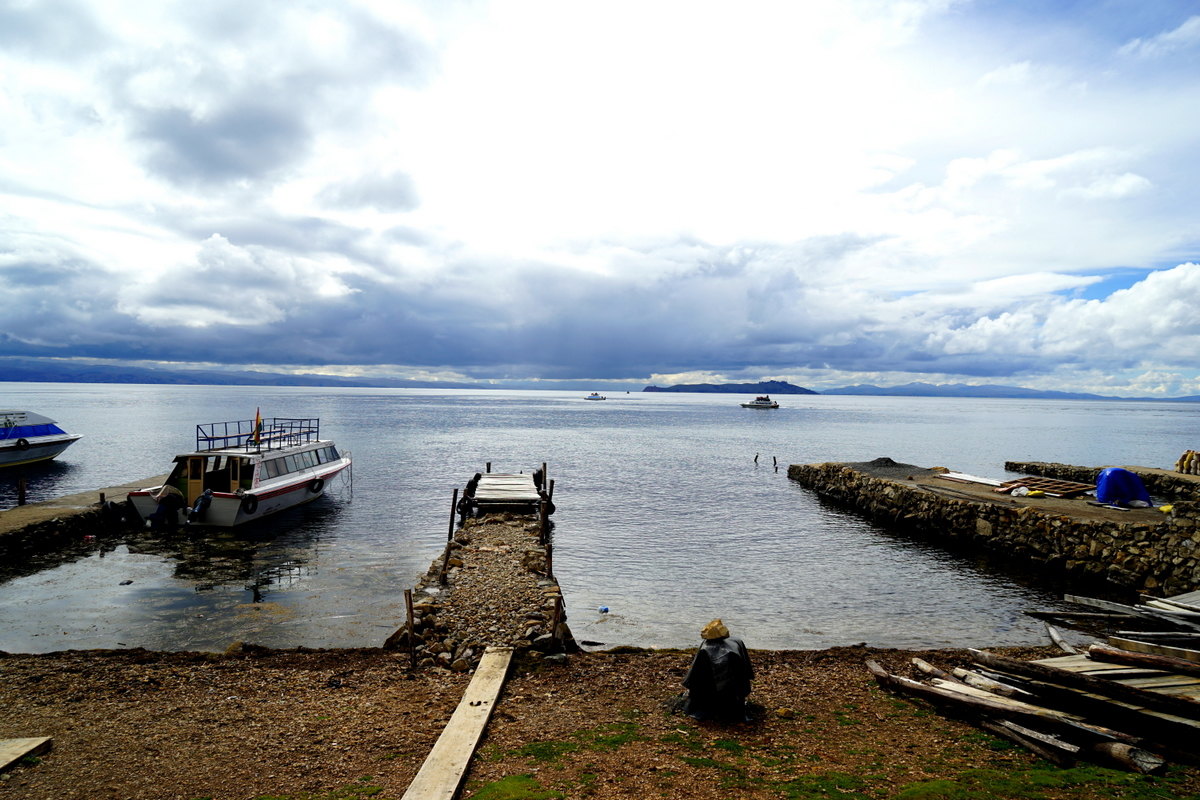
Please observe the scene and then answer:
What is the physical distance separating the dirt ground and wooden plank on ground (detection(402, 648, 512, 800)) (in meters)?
0.24

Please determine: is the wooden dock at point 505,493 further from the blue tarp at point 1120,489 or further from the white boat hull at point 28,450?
the white boat hull at point 28,450

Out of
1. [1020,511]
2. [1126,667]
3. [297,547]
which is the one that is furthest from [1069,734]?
[297,547]

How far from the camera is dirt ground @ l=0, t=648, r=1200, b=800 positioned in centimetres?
941

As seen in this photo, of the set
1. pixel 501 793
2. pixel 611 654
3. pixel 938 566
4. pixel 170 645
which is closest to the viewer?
pixel 501 793

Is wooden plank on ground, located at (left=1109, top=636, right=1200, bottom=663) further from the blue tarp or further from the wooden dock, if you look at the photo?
the wooden dock

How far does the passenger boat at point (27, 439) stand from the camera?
187 feet

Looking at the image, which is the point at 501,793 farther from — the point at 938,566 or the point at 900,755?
the point at 938,566

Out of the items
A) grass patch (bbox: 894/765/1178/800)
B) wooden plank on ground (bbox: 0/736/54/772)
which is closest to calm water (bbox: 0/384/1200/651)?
wooden plank on ground (bbox: 0/736/54/772)

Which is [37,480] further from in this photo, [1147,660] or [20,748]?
[1147,660]

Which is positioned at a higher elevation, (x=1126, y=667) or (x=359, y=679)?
(x=1126, y=667)

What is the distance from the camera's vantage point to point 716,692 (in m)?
12.0

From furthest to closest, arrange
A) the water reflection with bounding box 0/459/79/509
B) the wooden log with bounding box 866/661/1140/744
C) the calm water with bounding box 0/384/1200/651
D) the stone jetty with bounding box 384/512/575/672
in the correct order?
the water reflection with bounding box 0/459/79/509 → the calm water with bounding box 0/384/1200/651 → the stone jetty with bounding box 384/512/575/672 → the wooden log with bounding box 866/661/1140/744

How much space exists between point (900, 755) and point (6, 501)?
52.9m

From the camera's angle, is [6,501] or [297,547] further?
[6,501]
